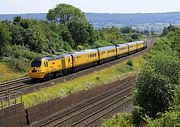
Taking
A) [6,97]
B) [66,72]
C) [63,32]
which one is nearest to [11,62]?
[66,72]

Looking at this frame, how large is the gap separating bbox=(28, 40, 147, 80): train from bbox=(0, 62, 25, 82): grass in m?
5.46

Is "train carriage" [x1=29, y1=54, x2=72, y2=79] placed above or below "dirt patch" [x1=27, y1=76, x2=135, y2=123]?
above

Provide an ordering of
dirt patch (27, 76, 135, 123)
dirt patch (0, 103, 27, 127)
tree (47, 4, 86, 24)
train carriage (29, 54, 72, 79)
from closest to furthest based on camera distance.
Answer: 1. dirt patch (0, 103, 27, 127)
2. dirt patch (27, 76, 135, 123)
3. train carriage (29, 54, 72, 79)
4. tree (47, 4, 86, 24)

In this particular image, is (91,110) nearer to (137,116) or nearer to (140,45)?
(137,116)

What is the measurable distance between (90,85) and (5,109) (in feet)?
51.2

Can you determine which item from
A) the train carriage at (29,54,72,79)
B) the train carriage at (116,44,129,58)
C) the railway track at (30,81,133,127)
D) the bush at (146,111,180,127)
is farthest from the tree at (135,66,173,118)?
the train carriage at (116,44,129,58)

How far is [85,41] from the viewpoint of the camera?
95.4 metres

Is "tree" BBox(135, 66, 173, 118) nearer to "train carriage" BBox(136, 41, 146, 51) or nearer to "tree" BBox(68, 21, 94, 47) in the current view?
"tree" BBox(68, 21, 94, 47)

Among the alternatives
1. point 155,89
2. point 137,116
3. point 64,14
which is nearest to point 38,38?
point 137,116

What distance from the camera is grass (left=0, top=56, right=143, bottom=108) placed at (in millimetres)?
34831

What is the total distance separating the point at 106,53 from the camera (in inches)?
2574

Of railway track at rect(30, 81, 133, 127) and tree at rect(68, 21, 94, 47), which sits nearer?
railway track at rect(30, 81, 133, 127)

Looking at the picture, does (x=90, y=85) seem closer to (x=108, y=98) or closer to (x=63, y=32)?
(x=108, y=98)

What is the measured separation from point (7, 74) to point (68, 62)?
7.93 m
